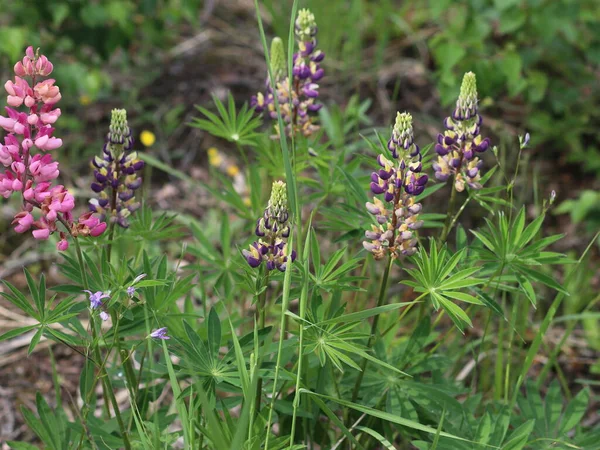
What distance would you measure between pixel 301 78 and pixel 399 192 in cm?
70

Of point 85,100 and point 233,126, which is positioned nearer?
point 233,126

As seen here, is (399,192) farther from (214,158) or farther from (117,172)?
(214,158)

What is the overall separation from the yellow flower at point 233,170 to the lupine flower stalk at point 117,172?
2.13 metres

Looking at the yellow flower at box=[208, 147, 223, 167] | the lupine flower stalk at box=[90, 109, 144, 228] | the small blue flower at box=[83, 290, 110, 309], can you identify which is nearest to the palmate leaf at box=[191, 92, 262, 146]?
the lupine flower stalk at box=[90, 109, 144, 228]

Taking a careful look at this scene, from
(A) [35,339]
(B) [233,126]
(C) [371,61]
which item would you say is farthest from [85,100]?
(A) [35,339]

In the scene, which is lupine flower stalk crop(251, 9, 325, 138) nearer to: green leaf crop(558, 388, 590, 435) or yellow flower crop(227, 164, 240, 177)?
green leaf crop(558, 388, 590, 435)

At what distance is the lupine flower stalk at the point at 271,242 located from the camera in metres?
1.83

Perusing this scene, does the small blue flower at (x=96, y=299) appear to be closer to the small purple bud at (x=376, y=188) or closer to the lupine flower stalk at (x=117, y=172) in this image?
the lupine flower stalk at (x=117, y=172)

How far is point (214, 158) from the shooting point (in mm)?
4203

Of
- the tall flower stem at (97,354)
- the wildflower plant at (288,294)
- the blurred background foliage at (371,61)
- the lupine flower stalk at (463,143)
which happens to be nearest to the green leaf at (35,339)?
the wildflower plant at (288,294)

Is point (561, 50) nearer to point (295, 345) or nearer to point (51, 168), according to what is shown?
point (295, 345)

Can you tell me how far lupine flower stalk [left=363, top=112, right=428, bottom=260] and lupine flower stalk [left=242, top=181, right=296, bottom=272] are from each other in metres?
0.24

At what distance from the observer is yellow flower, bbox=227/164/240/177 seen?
4.24m

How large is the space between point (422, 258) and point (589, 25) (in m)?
2.87
